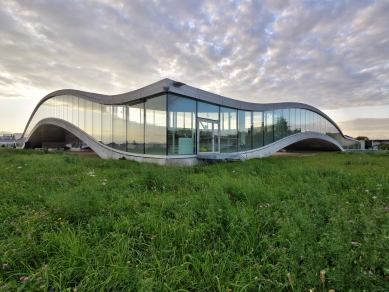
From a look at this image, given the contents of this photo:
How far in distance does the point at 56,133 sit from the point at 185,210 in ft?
148

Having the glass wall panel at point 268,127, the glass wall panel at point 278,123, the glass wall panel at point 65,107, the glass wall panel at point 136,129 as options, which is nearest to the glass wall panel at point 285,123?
the glass wall panel at point 278,123

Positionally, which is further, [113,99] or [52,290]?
[113,99]

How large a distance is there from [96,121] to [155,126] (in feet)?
34.5

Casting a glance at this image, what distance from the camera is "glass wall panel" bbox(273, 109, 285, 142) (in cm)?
2336

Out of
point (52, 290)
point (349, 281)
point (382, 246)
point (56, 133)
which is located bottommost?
point (52, 290)

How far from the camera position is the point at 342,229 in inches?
111

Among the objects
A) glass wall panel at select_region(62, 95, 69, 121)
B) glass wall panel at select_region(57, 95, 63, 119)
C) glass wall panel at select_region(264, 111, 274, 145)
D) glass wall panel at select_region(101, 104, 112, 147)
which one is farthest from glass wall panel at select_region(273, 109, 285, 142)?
glass wall panel at select_region(57, 95, 63, 119)

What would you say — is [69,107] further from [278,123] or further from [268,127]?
[278,123]

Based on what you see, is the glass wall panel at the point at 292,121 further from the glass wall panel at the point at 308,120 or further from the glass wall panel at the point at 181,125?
the glass wall panel at the point at 181,125

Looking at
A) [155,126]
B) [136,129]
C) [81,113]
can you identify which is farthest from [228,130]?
[81,113]

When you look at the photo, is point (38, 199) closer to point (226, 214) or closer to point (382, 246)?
point (226, 214)

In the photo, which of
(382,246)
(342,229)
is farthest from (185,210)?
(382,246)

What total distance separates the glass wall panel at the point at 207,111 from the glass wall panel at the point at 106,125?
343 inches

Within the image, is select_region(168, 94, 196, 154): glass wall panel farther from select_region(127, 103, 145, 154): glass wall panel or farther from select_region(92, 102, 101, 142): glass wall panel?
select_region(92, 102, 101, 142): glass wall panel
